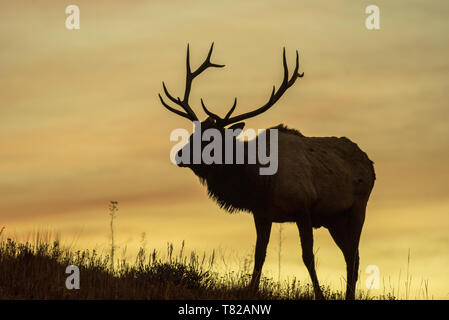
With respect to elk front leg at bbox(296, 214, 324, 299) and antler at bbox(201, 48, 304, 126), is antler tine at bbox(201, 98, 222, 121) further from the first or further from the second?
elk front leg at bbox(296, 214, 324, 299)

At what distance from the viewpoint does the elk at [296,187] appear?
12.1 meters

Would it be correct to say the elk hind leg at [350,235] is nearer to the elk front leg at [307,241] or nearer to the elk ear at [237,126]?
the elk front leg at [307,241]

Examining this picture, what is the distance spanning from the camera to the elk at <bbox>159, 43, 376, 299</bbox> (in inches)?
478

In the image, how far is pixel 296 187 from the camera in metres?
12.2

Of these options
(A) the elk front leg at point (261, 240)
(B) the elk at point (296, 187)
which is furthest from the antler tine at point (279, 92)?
(A) the elk front leg at point (261, 240)

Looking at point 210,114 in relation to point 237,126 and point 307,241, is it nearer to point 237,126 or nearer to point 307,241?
point 237,126

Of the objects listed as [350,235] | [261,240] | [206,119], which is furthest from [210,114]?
[350,235]

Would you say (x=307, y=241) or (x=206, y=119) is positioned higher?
(x=206, y=119)

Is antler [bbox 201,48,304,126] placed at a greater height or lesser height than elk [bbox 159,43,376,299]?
greater

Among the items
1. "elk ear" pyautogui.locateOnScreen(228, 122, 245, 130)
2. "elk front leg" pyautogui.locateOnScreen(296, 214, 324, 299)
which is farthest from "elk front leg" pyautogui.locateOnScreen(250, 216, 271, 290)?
"elk ear" pyautogui.locateOnScreen(228, 122, 245, 130)
